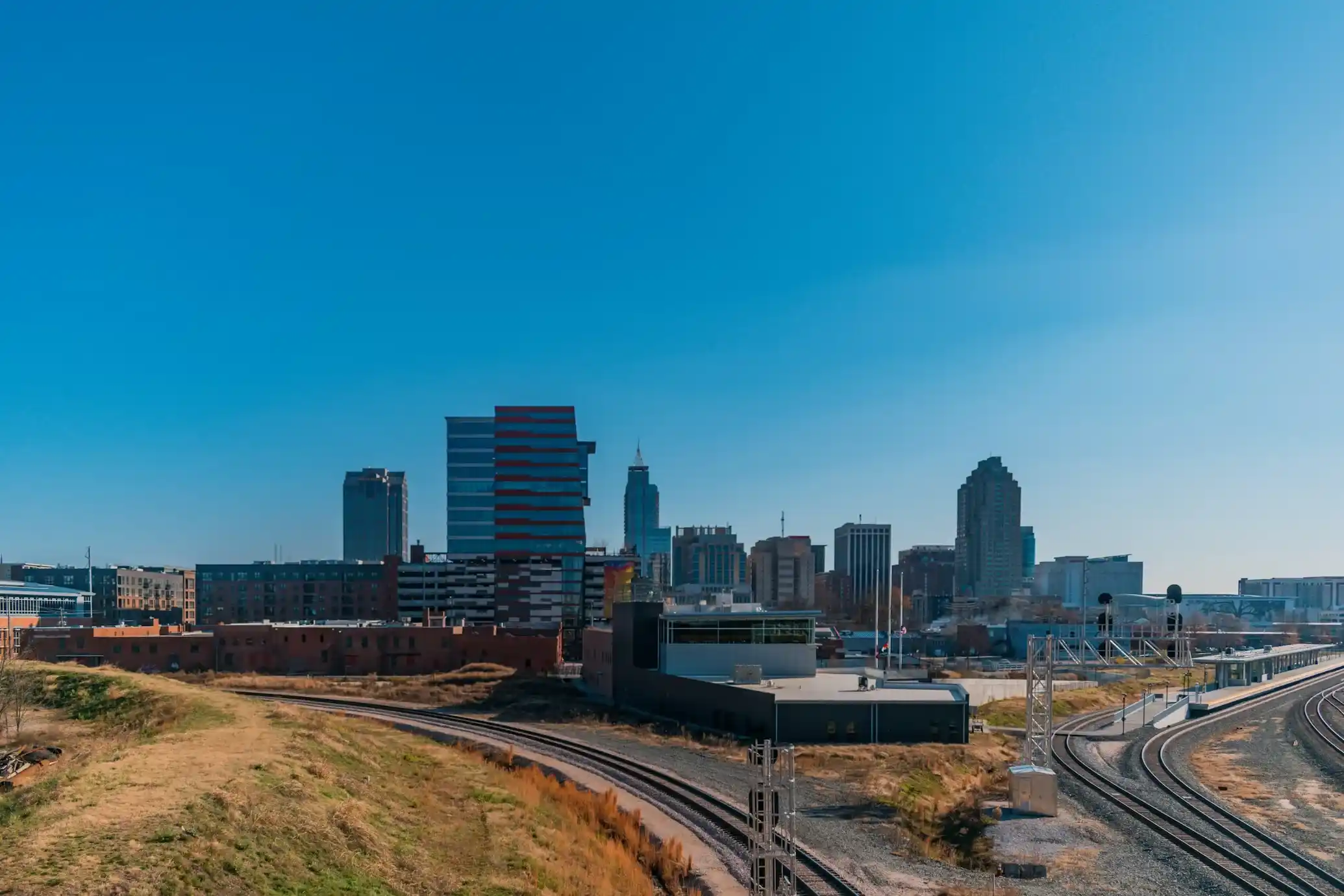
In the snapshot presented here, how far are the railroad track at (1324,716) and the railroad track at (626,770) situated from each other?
3912 centimetres

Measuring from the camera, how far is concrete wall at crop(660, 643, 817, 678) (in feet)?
170

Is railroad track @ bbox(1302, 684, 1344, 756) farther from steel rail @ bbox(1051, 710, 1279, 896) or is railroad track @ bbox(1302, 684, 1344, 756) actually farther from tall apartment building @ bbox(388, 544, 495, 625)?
tall apartment building @ bbox(388, 544, 495, 625)

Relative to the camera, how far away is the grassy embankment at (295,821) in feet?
52.5

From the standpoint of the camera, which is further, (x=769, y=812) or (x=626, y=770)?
(x=626, y=770)

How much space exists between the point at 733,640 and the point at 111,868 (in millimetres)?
39514

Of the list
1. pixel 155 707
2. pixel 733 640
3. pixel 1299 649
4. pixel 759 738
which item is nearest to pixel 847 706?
pixel 759 738

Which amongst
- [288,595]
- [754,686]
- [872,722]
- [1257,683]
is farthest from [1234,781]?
[288,595]

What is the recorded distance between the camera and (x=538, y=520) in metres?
140

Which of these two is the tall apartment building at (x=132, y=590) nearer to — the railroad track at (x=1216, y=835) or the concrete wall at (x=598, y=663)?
the concrete wall at (x=598, y=663)

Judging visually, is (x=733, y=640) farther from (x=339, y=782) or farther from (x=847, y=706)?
(x=339, y=782)

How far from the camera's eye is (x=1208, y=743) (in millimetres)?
50750

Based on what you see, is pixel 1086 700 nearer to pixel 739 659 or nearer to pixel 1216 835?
pixel 739 659

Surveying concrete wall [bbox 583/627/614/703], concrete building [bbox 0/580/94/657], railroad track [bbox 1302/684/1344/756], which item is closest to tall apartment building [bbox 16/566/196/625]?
concrete building [bbox 0/580/94/657]

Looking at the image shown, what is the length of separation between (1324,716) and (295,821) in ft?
234
